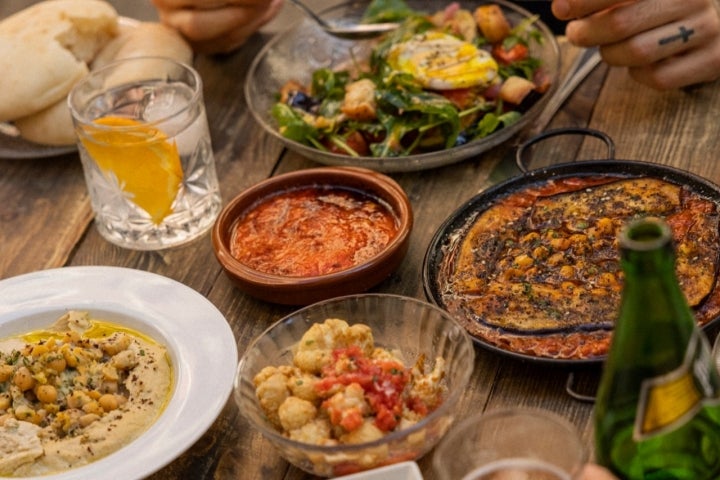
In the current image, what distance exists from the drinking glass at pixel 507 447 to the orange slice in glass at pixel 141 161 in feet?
4.30

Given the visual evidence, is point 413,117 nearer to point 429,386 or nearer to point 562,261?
point 562,261

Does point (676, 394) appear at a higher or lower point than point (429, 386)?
higher

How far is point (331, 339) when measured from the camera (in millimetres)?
1989

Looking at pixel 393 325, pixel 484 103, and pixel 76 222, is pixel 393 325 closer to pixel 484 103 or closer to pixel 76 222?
pixel 484 103

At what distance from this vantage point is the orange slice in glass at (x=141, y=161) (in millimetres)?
2604

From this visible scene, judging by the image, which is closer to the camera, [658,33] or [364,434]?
[364,434]

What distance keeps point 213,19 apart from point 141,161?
94cm

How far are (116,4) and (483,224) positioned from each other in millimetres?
4173

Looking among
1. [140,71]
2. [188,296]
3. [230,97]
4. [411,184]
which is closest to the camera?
[188,296]

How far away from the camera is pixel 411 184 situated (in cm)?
283

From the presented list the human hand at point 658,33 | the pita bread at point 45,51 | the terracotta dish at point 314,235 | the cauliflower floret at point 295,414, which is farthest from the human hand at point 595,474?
the pita bread at point 45,51

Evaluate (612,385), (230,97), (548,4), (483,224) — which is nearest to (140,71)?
(230,97)

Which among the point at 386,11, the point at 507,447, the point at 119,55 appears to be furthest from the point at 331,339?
the point at 386,11

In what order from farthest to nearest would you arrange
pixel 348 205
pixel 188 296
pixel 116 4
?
pixel 116 4 → pixel 348 205 → pixel 188 296
